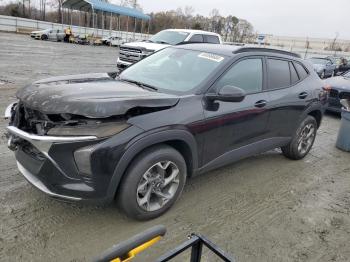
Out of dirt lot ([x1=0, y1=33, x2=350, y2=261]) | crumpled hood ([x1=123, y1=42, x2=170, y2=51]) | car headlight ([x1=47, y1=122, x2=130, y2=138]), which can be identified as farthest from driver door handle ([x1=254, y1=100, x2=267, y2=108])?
crumpled hood ([x1=123, y1=42, x2=170, y2=51])

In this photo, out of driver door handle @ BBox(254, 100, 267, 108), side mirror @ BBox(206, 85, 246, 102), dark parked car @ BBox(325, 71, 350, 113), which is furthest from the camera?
dark parked car @ BBox(325, 71, 350, 113)

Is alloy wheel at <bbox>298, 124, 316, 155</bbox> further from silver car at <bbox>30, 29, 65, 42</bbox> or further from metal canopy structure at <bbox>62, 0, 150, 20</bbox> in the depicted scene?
metal canopy structure at <bbox>62, 0, 150, 20</bbox>

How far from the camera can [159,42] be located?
497 inches

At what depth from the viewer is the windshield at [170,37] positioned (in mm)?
12511

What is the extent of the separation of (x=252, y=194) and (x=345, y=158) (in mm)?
2787

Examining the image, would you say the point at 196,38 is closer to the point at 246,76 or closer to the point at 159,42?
the point at 159,42

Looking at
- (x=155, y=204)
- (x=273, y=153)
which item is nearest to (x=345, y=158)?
(x=273, y=153)

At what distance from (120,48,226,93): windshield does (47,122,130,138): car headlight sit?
3.29 ft

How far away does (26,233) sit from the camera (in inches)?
116

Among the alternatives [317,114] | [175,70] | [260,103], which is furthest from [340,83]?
[175,70]

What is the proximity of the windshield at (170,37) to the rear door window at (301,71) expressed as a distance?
25.7ft

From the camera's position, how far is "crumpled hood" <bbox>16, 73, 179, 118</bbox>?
8.95 ft

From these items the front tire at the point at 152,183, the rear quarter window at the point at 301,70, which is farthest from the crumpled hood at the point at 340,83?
the front tire at the point at 152,183

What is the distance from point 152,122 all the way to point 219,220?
4.32 feet
